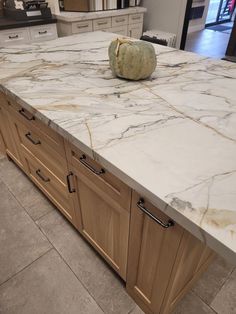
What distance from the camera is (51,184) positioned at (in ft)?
4.78

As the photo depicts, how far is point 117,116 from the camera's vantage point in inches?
37.3

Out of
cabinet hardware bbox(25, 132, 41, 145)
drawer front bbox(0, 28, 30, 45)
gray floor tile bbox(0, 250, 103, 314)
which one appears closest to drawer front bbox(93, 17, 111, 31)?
drawer front bbox(0, 28, 30, 45)

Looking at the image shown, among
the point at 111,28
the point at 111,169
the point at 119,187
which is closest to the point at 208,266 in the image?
the point at 119,187

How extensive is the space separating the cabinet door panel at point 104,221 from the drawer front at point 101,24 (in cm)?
275

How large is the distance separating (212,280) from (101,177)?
0.96m

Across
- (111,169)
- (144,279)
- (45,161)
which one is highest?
(111,169)

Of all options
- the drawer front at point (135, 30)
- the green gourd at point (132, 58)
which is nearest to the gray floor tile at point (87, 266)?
the green gourd at point (132, 58)

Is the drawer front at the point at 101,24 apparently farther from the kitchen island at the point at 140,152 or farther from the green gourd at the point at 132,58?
the green gourd at the point at 132,58

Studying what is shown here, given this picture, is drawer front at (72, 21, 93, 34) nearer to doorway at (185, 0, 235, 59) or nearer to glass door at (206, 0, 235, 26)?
doorway at (185, 0, 235, 59)

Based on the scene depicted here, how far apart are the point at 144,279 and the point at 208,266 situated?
56 cm

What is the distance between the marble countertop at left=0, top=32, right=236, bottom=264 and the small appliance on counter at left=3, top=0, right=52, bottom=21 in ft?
4.07

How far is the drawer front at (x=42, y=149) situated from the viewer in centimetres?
118

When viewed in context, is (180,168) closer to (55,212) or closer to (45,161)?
(45,161)

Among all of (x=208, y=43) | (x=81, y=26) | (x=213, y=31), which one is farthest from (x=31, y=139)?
(x=213, y=31)
